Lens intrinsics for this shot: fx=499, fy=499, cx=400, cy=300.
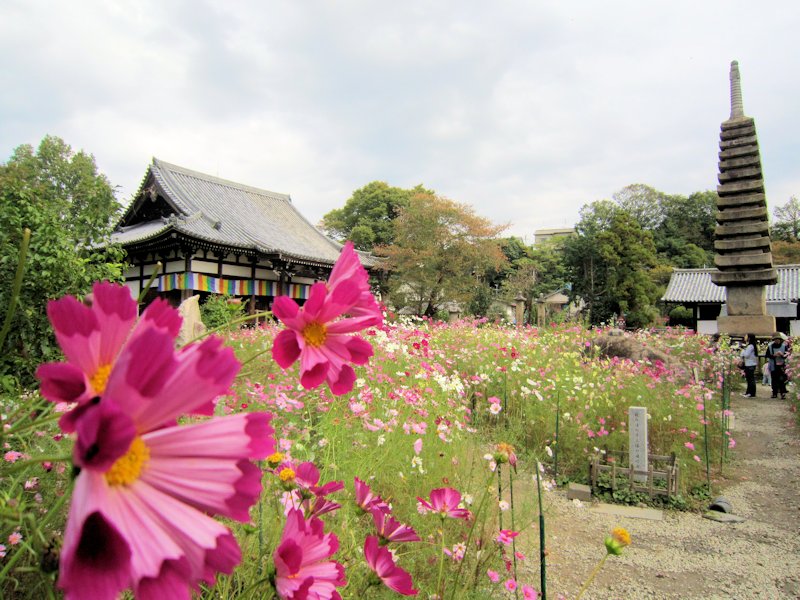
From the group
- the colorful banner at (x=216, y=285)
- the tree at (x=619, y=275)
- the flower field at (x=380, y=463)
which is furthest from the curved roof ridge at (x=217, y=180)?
the tree at (x=619, y=275)

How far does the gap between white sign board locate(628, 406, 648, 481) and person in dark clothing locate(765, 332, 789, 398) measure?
659cm

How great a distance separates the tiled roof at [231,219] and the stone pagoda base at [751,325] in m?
11.3

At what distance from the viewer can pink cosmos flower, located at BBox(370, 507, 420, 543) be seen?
87cm

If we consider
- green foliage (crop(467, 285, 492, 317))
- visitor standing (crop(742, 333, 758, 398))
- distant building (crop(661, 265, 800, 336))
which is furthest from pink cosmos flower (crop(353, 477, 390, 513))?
distant building (crop(661, 265, 800, 336))

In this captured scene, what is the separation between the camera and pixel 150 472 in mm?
255

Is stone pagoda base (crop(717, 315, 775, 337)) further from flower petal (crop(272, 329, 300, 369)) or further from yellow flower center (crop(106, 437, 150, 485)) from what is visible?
yellow flower center (crop(106, 437, 150, 485))

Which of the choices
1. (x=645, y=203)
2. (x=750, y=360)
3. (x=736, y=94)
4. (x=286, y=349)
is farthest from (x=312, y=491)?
(x=645, y=203)

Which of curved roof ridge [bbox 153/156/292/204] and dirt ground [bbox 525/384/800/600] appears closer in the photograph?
dirt ground [bbox 525/384/800/600]

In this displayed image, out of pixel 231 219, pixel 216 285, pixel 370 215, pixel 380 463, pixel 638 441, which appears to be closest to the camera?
pixel 380 463

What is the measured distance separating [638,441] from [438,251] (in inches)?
681

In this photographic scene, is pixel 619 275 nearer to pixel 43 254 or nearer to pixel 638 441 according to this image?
pixel 638 441

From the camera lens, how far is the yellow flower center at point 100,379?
0.30 metres

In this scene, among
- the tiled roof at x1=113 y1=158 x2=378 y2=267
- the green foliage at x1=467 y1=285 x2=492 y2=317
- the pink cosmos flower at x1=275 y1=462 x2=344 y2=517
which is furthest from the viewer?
the green foliage at x1=467 y1=285 x2=492 y2=317

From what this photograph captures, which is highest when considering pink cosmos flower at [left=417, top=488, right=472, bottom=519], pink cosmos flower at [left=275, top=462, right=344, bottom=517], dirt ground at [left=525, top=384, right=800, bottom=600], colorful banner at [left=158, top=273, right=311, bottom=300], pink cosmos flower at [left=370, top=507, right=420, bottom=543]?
colorful banner at [left=158, top=273, right=311, bottom=300]
